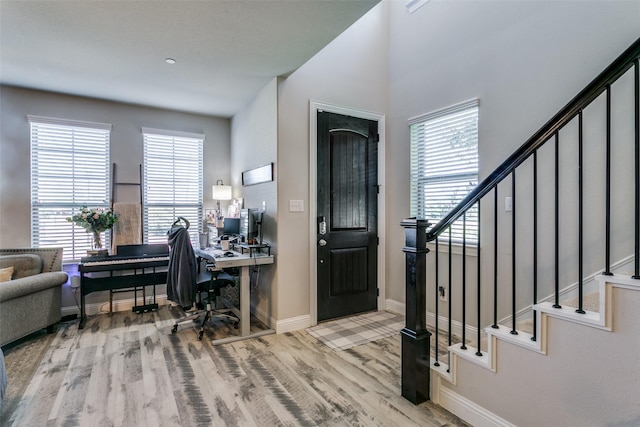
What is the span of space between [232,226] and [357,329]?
1.90m

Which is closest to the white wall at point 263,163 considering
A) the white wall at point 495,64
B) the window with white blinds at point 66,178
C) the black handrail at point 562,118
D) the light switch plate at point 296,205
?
the light switch plate at point 296,205

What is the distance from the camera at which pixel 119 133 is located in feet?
13.4

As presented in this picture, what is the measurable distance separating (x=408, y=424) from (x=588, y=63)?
9.05ft

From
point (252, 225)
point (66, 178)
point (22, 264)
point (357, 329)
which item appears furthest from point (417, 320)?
point (66, 178)

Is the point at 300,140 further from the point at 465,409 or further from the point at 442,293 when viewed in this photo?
the point at 465,409

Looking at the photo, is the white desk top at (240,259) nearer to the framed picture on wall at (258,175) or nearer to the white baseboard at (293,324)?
the white baseboard at (293,324)

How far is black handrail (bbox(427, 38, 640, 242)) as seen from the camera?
1.33 metres

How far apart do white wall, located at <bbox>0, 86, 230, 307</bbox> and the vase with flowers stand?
38 cm

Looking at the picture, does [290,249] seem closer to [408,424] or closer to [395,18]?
[408,424]

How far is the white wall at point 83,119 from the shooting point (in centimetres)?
352

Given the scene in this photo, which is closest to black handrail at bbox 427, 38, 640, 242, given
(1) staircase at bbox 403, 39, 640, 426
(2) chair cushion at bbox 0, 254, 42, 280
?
(1) staircase at bbox 403, 39, 640, 426

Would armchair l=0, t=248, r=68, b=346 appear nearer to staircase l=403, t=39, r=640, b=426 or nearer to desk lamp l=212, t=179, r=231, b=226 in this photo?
desk lamp l=212, t=179, r=231, b=226

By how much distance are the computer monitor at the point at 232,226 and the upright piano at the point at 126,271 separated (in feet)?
2.80

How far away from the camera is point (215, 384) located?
7.60ft
